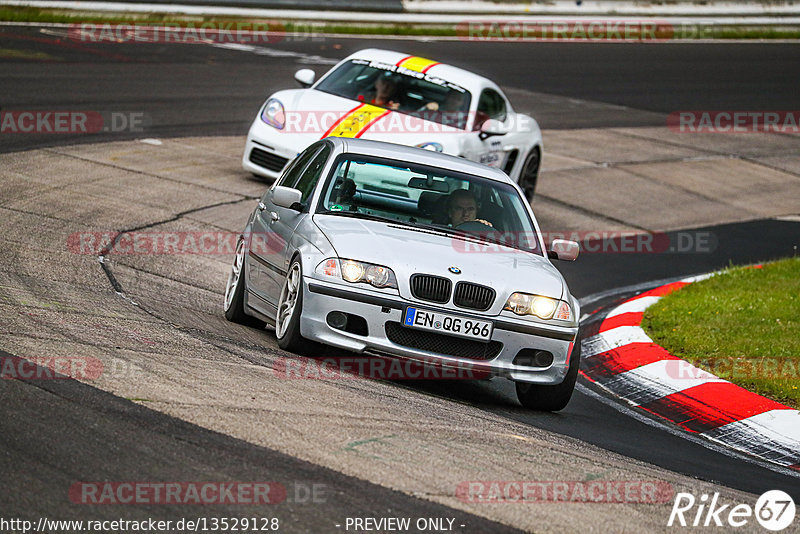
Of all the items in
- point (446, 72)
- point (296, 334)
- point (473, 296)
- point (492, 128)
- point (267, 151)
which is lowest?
point (267, 151)

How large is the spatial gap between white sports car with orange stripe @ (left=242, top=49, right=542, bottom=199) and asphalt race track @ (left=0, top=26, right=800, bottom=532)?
0.84m

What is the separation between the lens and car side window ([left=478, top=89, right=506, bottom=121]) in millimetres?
14016

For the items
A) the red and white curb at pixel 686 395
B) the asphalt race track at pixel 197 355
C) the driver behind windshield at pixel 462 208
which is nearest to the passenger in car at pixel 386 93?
the asphalt race track at pixel 197 355

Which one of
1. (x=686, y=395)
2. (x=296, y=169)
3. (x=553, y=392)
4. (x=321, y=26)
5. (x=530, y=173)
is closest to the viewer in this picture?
(x=553, y=392)

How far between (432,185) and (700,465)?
2.71 meters

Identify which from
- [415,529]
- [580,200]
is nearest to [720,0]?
[580,200]

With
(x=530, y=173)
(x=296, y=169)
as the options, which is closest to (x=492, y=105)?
(x=530, y=173)

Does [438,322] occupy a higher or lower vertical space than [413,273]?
lower

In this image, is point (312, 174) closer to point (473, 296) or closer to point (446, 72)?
point (473, 296)

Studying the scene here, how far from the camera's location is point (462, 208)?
8133 mm

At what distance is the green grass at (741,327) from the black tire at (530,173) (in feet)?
11.2

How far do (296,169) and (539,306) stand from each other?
2.53 metres

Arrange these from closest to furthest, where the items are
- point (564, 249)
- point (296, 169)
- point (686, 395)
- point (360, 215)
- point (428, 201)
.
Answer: point (360, 215)
point (564, 249)
point (428, 201)
point (686, 395)
point (296, 169)

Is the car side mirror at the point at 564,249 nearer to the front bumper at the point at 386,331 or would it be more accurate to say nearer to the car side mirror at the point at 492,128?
the front bumper at the point at 386,331
